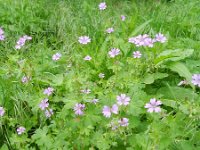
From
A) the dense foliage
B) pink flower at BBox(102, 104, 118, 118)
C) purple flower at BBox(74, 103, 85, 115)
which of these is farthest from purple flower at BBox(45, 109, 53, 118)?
pink flower at BBox(102, 104, 118, 118)

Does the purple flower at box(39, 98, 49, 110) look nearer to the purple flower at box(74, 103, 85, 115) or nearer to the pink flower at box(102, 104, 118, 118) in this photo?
the purple flower at box(74, 103, 85, 115)

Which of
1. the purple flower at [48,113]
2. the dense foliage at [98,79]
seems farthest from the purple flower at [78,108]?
the purple flower at [48,113]

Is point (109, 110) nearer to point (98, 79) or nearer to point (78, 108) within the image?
point (78, 108)

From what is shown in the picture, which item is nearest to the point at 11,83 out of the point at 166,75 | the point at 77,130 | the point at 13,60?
the point at 13,60

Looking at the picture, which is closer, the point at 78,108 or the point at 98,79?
the point at 78,108

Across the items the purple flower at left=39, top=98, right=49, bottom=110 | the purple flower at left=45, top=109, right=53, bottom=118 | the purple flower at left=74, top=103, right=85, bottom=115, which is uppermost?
the purple flower at left=74, top=103, right=85, bottom=115

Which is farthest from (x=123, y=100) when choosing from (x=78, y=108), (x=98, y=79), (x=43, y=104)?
(x=98, y=79)

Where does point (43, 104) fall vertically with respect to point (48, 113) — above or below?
above

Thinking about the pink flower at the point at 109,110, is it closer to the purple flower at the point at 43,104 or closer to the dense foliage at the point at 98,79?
the dense foliage at the point at 98,79
